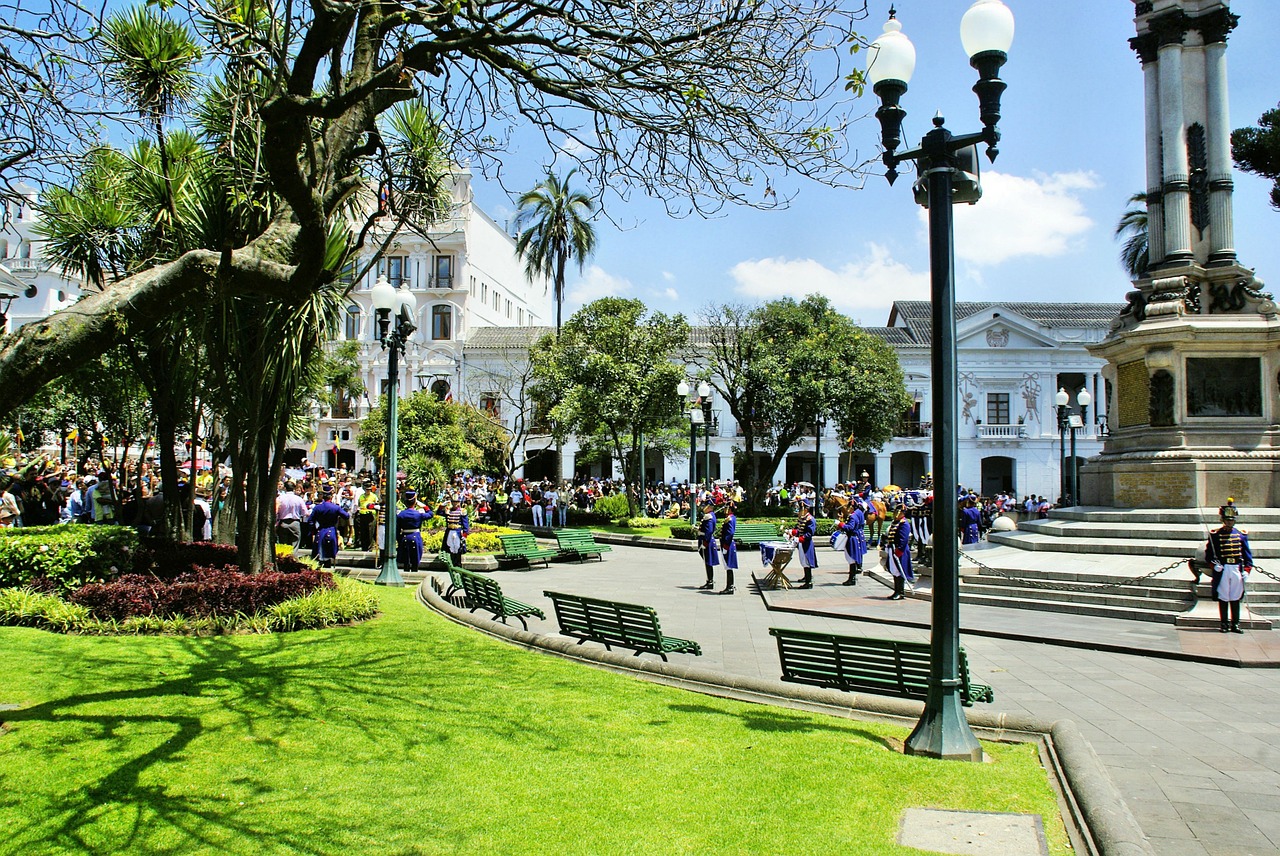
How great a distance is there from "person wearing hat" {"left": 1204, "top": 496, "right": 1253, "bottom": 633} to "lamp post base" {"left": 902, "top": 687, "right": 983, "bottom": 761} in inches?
245

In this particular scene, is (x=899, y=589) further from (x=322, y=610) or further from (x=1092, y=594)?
(x=322, y=610)

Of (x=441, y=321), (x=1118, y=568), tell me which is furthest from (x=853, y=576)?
(x=441, y=321)

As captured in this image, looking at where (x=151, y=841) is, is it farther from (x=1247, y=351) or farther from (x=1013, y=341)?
(x=1013, y=341)

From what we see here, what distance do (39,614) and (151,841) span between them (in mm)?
6261

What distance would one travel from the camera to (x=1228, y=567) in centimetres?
994

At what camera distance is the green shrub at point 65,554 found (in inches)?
389

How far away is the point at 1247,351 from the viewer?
1421 centimetres

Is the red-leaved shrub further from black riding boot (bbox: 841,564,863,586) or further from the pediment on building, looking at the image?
the pediment on building

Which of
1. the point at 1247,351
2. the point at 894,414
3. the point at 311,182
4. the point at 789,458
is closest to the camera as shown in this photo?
the point at 311,182

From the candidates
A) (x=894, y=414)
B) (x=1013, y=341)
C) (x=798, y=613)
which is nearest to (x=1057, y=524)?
(x=798, y=613)

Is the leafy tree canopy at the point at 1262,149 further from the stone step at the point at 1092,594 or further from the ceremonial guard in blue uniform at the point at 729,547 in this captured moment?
the ceremonial guard in blue uniform at the point at 729,547

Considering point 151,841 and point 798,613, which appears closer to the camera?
point 151,841

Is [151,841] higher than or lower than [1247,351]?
lower

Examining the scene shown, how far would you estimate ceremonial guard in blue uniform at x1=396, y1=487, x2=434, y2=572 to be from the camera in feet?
50.6
